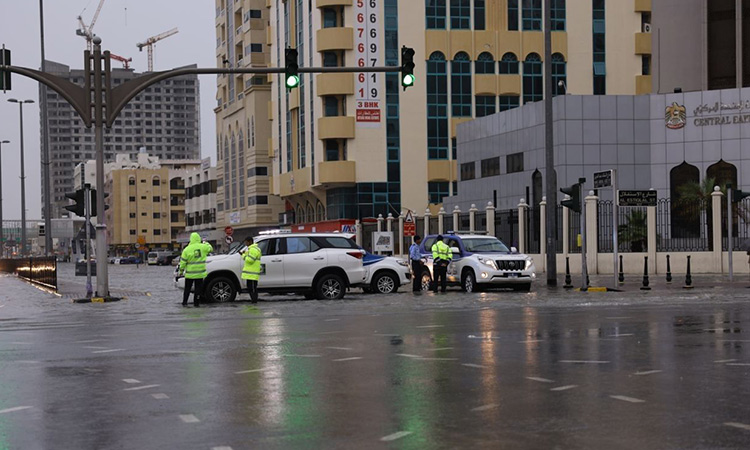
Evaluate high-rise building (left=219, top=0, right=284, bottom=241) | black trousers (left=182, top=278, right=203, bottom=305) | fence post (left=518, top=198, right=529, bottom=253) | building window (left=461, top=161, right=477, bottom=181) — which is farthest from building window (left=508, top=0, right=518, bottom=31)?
black trousers (left=182, top=278, right=203, bottom=305)

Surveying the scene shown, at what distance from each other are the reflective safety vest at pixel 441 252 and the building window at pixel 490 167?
43.2m

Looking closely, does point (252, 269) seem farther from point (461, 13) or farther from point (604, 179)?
point (461, 13)

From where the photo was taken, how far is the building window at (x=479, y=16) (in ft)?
280

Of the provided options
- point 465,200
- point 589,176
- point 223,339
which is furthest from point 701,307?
point 465,200

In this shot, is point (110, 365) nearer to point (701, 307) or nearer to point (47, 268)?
point (701, 307)

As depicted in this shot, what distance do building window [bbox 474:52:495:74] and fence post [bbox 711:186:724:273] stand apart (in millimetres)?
45642

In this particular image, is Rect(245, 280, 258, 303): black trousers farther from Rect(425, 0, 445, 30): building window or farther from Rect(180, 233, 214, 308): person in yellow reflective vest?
Rect(425, 0, 445, 30): building window

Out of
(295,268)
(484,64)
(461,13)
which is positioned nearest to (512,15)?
(461,13)

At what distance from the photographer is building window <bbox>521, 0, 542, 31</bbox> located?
8625cm

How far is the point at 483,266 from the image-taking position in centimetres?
3041

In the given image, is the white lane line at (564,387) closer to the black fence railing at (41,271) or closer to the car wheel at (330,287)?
the car wheel at (330,287)

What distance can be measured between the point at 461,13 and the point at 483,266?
190ft

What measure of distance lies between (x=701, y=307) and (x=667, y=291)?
735 cm

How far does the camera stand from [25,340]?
16.4 meters
